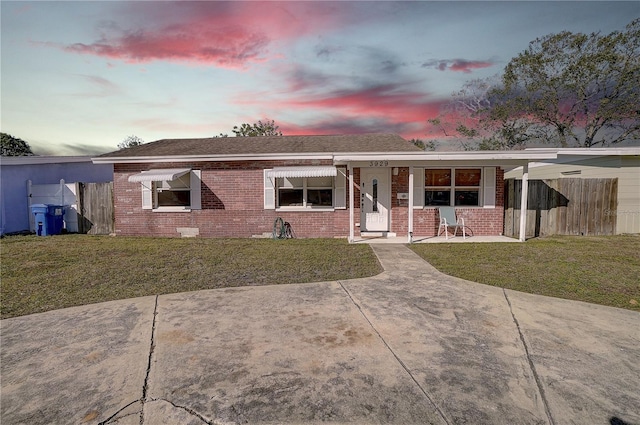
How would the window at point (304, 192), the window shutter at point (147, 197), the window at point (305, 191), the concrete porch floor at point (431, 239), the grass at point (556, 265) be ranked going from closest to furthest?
1. the grass at point (556, 265)
2. the concrete porch floor at point (431, 239)
3. the window at point (305, 191)
4. the window at point (304, 192)
5. the window shutter at point (147, 197)

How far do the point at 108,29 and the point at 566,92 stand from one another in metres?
29.2

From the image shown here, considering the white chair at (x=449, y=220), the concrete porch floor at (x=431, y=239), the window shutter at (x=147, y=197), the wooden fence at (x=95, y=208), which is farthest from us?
the wooden fence at (x=95, y=208)

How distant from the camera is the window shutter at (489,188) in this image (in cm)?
1145

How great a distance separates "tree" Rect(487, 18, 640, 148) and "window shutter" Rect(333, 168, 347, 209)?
2204 cm

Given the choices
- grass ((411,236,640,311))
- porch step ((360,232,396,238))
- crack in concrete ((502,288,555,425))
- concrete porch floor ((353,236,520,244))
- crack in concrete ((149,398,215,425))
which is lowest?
crack in concrete ((149,398,215,425))

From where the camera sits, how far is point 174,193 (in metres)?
12.5

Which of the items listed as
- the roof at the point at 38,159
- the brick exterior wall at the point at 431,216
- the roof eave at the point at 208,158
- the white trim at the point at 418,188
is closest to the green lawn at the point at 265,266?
the brick exterior wall at the point at 431,216

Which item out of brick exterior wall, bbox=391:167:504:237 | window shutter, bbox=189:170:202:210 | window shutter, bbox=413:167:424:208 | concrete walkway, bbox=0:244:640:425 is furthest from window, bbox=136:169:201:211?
window shutter, bbox=413:167:424:208

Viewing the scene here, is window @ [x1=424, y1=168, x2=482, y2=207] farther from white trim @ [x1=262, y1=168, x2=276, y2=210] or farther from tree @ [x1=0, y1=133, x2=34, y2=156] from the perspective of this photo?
tree @ [x1=0, y1=133, x2=34, y2=156]

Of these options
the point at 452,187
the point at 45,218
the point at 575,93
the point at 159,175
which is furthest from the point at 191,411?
the point at 575,93

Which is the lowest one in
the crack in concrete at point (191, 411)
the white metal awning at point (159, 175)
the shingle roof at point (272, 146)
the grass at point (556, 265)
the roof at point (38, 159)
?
the crack in concrete at point (191, 411)

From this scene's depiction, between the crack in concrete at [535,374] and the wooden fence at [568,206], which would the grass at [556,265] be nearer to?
the wooden fence at [568,206]

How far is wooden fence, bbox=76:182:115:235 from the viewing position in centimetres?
1341

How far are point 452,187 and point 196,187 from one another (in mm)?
9418
